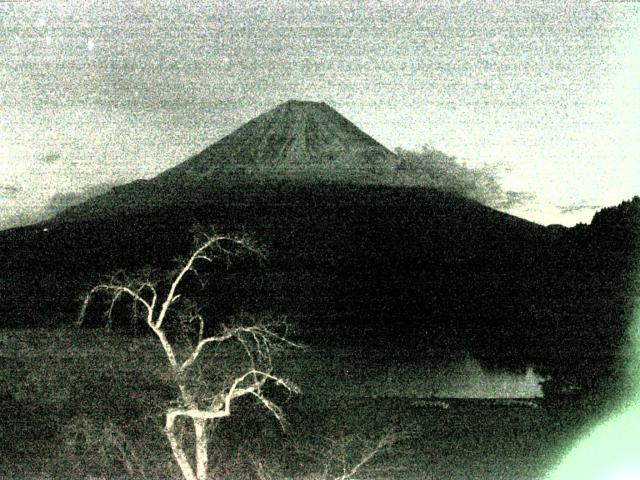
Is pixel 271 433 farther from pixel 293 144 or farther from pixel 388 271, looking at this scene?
pixel 293 144

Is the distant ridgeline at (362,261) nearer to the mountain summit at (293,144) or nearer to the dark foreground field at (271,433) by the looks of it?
the mountain summit at (293,144)

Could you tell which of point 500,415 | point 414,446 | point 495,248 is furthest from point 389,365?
point 495,248

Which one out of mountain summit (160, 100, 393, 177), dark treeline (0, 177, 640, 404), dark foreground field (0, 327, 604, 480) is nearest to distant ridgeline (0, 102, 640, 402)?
dark treeline (0, 177, 640, 404)

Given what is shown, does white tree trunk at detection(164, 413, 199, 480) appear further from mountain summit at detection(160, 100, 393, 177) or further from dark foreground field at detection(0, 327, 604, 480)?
mountain summit at detection(160, 100, 393, 177)

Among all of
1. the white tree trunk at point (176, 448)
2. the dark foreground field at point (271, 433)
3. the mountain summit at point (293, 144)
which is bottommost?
the dark foreground field at point (271, 433)

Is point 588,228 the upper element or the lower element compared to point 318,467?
upper

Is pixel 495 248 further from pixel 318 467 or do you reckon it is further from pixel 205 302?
pixel 318 467

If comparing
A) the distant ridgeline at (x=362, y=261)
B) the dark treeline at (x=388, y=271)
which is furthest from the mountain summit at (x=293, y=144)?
the dark treeline at (x=388, y=271)
